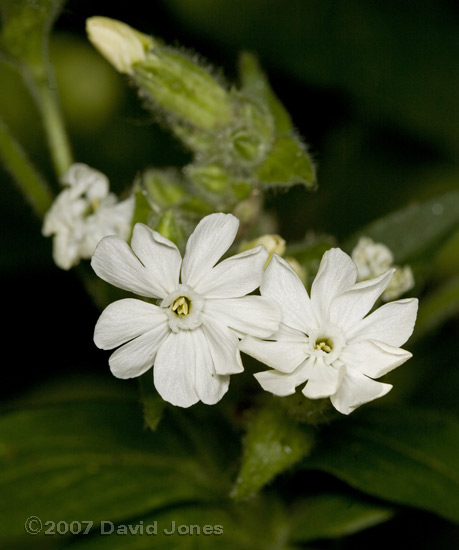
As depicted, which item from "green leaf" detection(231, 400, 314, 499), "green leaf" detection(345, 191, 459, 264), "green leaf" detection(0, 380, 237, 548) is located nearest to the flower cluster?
"green leaf" detection(231, 400, 314, 499)

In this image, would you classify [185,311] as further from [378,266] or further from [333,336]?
[378,266]

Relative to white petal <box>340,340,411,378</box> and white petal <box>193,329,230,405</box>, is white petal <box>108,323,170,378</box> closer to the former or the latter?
white petal <box>193,329,230,405</box>

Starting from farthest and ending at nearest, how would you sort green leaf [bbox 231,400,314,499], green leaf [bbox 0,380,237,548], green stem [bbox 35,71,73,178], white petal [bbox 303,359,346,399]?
1. green stem [bbox 35,71,73,178]
2. green leaf [bbox 0,380,237,548]
3. green leaf [bbox 231,400,314,499]
4. white petal [bbox 303,359,346,399]

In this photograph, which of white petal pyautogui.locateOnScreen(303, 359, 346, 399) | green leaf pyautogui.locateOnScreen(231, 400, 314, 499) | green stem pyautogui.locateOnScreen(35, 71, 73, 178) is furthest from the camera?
green stem pyautogui.locateOnScreen(35, 71, 73, 178)

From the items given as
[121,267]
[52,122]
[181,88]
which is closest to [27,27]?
[52,122]

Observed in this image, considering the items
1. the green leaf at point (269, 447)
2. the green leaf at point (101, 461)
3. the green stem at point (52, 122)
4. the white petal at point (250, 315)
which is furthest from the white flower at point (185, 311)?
the green stem at point (52, 122)

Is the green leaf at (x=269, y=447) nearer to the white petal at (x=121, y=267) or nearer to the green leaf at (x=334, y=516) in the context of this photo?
the green leaf at (x=334, y=516)

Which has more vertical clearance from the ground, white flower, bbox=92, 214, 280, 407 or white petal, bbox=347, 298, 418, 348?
white flower, bbox=92, 214, 280, 407
